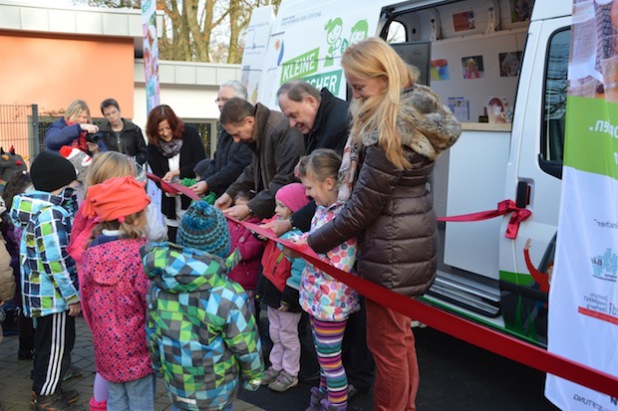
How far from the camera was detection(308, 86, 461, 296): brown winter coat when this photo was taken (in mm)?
3010

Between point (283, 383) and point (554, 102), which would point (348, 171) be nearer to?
point (554, 102)

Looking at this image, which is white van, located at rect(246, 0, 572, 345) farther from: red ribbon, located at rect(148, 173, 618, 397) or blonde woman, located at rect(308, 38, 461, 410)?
red ribbon, located at rect(148, 173, 618, 397)

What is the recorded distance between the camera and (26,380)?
445cm

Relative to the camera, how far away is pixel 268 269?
4.19 meters

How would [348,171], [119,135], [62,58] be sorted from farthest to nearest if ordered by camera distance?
[62,58] < [119,135] < [348,171]

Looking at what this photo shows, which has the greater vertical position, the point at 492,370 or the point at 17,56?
the point at 17,56

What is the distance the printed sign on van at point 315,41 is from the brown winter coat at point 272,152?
1.05 metres

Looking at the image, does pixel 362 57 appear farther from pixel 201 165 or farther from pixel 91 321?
pixel 201 165

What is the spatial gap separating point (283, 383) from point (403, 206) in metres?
1.76

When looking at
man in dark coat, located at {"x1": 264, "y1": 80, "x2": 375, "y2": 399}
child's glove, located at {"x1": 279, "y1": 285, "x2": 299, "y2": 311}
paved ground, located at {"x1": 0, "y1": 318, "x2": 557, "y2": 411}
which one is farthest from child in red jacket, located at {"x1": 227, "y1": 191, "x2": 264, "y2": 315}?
paved ground, located at {"x1": 0, "y1": 318, "x2": 557, "y2": 411}

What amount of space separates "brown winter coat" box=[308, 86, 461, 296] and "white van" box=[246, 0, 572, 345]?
81 cm

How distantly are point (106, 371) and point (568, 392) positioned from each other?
2089 millimetres

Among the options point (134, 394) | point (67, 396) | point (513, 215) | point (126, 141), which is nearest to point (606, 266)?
point (513, 215)

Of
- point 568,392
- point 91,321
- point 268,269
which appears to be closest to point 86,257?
point 91,321
